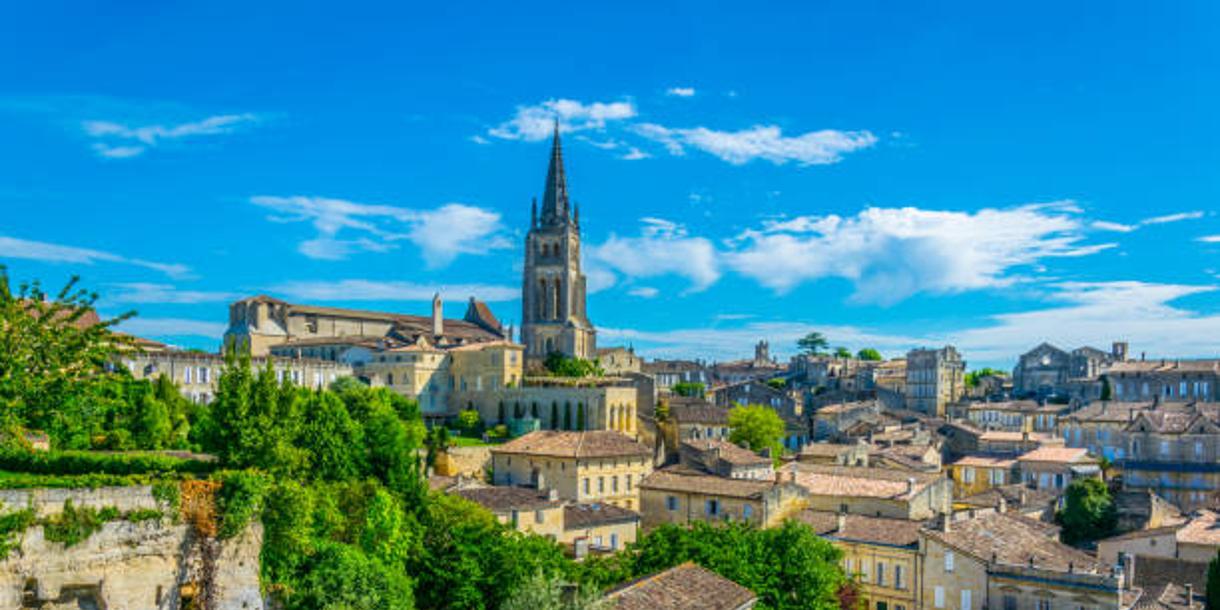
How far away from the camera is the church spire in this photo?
11262 cm

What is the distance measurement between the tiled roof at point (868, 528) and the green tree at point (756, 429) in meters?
22.4

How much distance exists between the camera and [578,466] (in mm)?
55781

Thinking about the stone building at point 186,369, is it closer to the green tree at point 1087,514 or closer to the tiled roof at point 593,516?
the tiled roof at point 593,516

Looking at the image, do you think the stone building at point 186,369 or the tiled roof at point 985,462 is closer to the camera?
the stone building at point 186,369

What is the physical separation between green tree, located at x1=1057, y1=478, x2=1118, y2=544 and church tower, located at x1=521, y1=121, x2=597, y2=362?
2239 inches

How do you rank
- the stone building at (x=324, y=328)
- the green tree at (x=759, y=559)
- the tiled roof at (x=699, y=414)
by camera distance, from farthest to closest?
the stone building at (x=324, y=328)
the tiled roof at (x=699, y=414)
the green tree at (x=759, y=559)

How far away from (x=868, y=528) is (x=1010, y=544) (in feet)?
22.0

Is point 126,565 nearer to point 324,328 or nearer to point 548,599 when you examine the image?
point 548,599

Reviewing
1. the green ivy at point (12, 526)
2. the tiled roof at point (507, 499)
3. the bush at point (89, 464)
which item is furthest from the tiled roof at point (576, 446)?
the green ivy at point (12, 526)

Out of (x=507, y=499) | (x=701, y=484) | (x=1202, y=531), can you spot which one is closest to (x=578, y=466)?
(x=701, y=484)

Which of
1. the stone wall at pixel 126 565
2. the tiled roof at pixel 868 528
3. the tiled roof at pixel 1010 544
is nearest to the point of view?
the stone wall at pixel 126 565

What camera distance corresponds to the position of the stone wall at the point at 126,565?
741 inches

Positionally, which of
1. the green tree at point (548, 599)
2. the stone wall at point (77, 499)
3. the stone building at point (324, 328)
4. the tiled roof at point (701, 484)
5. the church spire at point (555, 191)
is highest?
the church spire at point (555, 191)

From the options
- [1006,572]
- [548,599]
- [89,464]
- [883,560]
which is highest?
[89,464]
